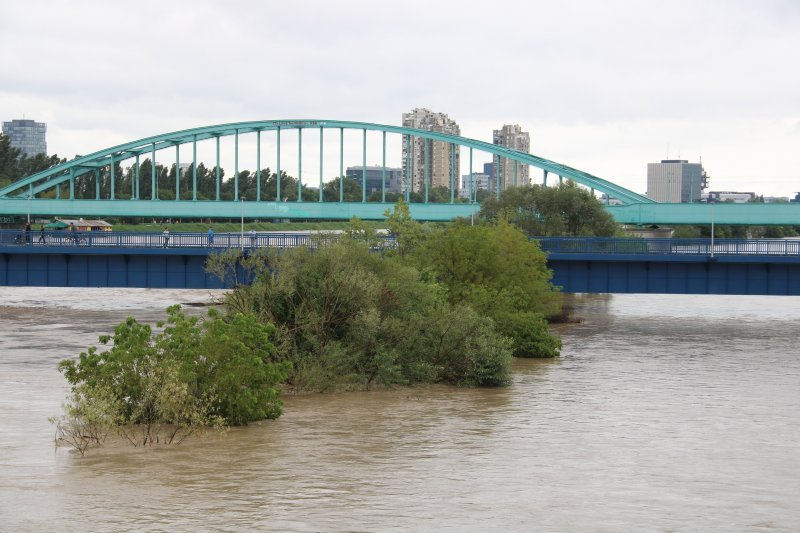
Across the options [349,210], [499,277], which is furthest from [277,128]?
[499,277]

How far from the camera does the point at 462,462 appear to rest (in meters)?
Answer: 25.7

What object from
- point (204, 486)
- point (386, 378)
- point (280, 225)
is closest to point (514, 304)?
point (386, 378)

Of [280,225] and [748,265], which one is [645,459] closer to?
[748,265]

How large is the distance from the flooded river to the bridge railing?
16.8m

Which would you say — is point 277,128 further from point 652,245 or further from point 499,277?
point 499,277

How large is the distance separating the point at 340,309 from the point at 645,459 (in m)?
13.1

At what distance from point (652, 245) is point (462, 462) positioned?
38.7 m

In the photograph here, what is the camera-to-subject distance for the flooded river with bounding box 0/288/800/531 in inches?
822

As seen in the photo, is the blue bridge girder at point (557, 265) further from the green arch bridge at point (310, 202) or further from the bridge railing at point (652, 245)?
the green arch bridge at point (310, 202)

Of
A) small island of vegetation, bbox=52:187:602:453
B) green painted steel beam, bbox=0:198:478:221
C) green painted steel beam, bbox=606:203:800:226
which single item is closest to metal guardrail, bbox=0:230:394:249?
small island of vegetation, bbox=52:187:602:453

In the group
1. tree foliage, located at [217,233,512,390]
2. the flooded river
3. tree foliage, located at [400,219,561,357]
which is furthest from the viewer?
tree foliage, located at [400,219,561,357]

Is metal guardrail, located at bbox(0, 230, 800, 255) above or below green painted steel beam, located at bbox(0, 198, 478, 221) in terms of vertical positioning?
below

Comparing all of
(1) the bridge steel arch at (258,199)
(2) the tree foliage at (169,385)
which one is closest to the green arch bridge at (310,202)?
(1) the bridge steel arch at (258,199)

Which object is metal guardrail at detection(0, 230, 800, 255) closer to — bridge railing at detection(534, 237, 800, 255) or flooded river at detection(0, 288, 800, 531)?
bridge railing at detection(534, 237, 800, 255)
